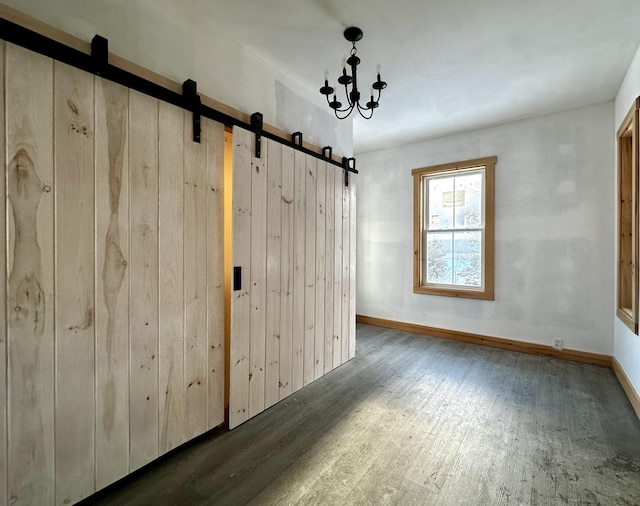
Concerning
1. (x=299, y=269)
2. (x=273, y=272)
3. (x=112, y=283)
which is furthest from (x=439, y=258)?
(x=112, y=283)

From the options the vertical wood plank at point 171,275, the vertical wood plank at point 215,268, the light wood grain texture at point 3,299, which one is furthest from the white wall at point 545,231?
the light wood grain texture at point 3,299

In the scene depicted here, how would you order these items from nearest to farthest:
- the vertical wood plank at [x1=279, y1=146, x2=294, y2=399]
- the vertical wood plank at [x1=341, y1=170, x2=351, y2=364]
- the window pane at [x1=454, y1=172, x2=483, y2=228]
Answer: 1. the vertical wood plank at [x1=279, y1=146, x2=294, y2=399]
2. the vertical wood plank at [x1=341, y1=170, x2=351, y2=364]
3. the window pane at [x1=454, y1=172, x2=483, y2=228]

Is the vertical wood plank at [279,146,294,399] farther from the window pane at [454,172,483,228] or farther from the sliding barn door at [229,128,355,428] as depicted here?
the window pane at [454,172,483,228]

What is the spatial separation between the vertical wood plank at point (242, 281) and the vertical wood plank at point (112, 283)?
644mm

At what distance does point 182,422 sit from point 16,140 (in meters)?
1.63

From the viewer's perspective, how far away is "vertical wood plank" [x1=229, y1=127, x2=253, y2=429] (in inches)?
81.1

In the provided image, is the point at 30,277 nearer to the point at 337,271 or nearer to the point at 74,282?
the point at 74,282

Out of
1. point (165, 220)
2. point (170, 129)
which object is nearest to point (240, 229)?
point (165, 220)

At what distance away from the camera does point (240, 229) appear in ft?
6.86

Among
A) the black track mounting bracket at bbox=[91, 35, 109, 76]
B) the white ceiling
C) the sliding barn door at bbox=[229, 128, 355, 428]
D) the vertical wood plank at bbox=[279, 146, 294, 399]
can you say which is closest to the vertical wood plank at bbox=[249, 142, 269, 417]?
the sliding barn door at bbox=[229, 128, 355, 428]

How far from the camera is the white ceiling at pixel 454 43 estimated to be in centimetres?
190

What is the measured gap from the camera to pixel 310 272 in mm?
2729

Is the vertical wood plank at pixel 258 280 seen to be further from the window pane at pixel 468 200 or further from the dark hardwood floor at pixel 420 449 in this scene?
the window pane at pixel 468 200

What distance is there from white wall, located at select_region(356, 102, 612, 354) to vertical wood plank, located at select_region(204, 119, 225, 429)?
318cm
